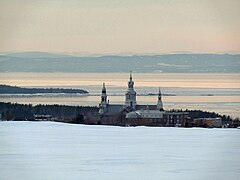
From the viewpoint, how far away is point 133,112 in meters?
38.6

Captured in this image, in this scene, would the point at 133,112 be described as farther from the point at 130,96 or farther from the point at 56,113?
the point at 130,96

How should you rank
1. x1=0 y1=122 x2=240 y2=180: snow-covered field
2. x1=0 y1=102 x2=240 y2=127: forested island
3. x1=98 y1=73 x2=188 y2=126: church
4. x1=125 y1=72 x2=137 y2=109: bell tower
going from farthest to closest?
x1=125 y1=72 x2=137 y2=109: bell tower → x1=98 y1=73 x2=188 y2=126: church → x1=0 y1=102 x2=240 y2=127: forested island → x1=0 y1=122 x2=240 y2=180: snow-covered field

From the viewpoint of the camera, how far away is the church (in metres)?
36.6

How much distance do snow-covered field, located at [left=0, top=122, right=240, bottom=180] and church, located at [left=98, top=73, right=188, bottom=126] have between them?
23.6 metres

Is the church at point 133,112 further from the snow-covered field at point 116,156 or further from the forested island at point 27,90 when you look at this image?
the snow-covered field at point 116,156

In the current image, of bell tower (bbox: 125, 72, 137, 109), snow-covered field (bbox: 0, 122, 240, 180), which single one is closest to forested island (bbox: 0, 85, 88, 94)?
bell tower (bbox: 125, 72, 137, 109)

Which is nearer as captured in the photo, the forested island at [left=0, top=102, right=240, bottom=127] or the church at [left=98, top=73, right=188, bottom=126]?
the forested island at [left=0, top=102, right=240, bottom=127]

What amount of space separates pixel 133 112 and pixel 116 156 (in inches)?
1213

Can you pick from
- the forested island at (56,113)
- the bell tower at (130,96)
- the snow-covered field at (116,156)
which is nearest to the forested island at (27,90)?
the forested island at (56,113)

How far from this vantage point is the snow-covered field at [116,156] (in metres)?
6.37

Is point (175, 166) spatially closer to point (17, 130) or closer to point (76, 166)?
point (76, 166)

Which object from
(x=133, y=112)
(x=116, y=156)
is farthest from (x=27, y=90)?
(x=116, y=156)

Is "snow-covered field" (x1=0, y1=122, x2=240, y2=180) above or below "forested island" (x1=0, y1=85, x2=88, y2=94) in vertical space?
below

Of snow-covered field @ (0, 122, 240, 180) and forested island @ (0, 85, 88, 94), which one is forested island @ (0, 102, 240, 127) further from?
snow-covered field @ (0, 122, 240, 180)
